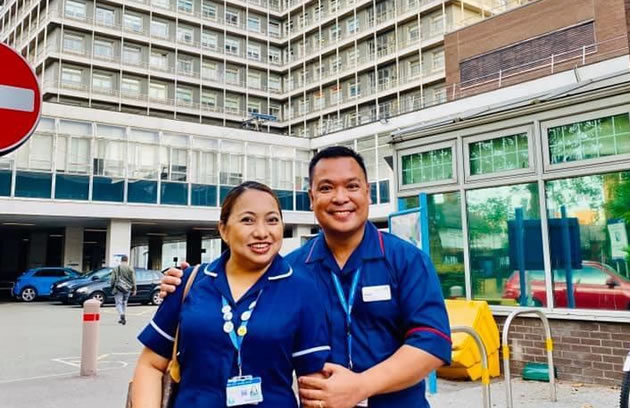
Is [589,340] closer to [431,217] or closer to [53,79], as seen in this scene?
[431,217]

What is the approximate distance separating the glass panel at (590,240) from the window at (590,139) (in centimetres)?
28

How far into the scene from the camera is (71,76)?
40812mm

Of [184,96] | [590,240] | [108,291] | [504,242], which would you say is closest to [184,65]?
[184,96]

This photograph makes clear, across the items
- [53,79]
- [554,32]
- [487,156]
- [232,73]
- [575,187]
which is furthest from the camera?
[232,73]

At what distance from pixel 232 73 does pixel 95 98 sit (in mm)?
13083

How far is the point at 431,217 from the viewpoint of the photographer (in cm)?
806

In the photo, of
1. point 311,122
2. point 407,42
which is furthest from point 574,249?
point 311,122

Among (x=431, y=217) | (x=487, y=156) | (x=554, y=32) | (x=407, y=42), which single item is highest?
(x=407, y=42)

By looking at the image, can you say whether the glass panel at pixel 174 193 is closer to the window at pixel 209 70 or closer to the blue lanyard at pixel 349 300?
the window at pixel 209 70

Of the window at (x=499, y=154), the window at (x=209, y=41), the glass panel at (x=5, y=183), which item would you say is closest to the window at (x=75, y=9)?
the window at (x=209, y=41)

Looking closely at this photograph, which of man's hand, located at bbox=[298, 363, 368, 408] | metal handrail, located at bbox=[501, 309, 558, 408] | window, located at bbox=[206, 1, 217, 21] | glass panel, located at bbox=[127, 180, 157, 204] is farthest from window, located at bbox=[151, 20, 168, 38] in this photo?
man's hand, located at bbox=[298, 363, 368, 408]

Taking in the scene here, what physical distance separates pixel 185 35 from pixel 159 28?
2370 mm

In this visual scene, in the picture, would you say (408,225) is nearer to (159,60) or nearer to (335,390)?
(335,390)

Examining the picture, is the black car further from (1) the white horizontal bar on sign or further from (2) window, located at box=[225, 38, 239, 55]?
(2) window, located at box=[225, 38, 239, 55]
